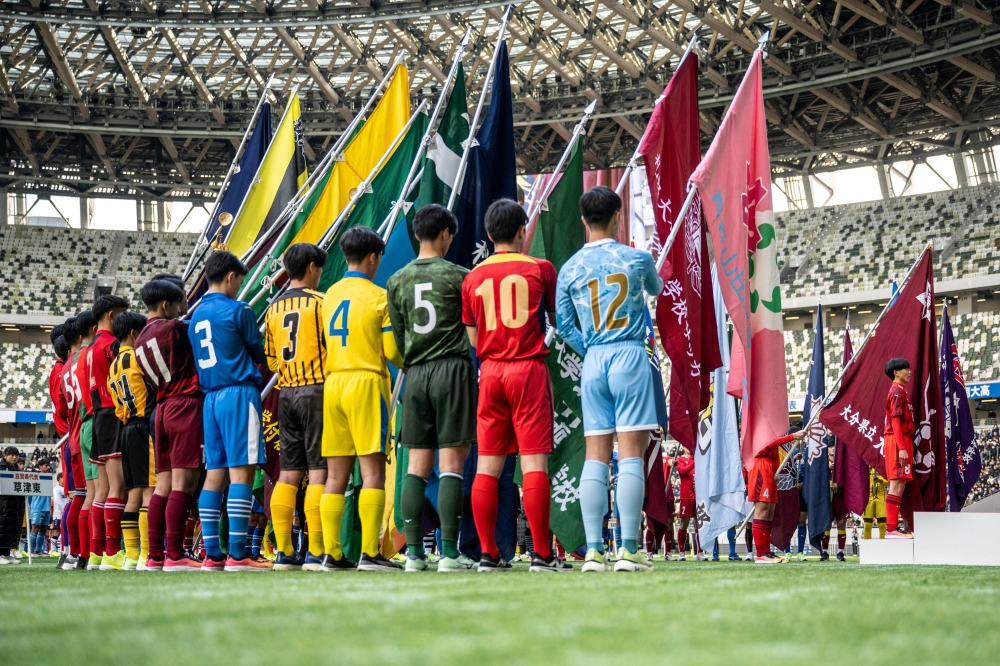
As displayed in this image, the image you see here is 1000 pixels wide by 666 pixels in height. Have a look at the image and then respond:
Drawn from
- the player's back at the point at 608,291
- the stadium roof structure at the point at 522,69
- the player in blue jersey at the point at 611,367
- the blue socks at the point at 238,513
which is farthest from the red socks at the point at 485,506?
the stadium roof structure at the point at 522,69

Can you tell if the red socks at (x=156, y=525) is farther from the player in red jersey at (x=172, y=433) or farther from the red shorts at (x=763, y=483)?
the red shorts at (x=763, y=483)

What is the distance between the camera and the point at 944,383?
11391 mm

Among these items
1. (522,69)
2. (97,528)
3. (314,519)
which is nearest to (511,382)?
(314,519)

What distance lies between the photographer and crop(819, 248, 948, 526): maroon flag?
377 inches

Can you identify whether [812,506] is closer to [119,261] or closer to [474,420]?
[474,420]

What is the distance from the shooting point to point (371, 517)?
18.2 feet

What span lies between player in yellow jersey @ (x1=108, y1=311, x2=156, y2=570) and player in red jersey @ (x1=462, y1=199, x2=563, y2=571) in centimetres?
243

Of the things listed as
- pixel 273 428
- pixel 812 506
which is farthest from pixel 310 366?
pixel 812 506

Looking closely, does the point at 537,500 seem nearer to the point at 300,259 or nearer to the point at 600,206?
the point at 600,206

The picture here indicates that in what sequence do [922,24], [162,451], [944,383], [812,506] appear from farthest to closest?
[922,24], [812,506], [944,383], [162,451]

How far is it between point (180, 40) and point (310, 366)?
83.6 feet

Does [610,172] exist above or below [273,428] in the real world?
above

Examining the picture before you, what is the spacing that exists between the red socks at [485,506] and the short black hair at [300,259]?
165 cm

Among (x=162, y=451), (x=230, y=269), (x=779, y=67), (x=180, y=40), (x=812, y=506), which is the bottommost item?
(x=812, y=506)
